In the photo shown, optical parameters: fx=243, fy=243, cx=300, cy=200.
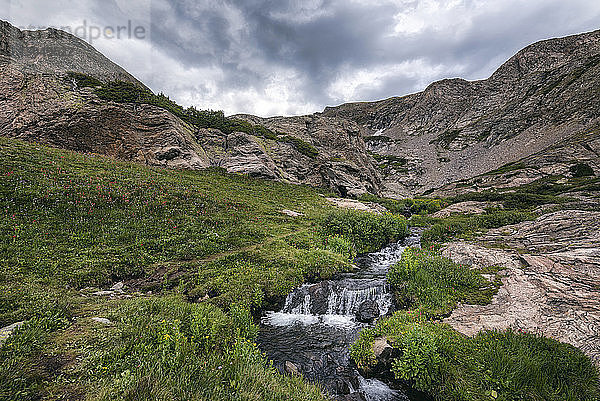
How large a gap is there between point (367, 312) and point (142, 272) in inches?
417

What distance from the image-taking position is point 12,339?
16.9 ft

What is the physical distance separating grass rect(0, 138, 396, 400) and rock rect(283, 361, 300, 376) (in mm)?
812

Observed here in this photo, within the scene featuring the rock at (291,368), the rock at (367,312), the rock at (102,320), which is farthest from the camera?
the rock at (367,312)

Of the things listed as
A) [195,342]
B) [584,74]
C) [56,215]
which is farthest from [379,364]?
[584,74]

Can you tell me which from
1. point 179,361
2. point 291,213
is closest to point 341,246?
point 291,213

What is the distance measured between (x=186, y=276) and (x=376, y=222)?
52.1 feet

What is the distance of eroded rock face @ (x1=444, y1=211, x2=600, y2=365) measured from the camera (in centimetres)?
673

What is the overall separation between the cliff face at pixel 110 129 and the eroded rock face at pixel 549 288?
29.6 metres

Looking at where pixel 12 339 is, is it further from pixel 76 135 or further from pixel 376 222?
pixel 76 135

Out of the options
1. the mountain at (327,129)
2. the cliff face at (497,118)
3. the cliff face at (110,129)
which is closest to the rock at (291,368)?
the cliff face at (110,129)

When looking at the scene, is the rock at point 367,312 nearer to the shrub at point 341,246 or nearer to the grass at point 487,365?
the grass at point 487,365

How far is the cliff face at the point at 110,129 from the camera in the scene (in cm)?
2866

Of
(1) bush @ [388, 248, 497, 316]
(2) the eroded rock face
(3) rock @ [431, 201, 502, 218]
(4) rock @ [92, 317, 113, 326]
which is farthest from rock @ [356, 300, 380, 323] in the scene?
(3) rock @ [431, 201, 502, 218]

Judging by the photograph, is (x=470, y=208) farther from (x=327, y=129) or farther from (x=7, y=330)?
(x=327, y=129)
